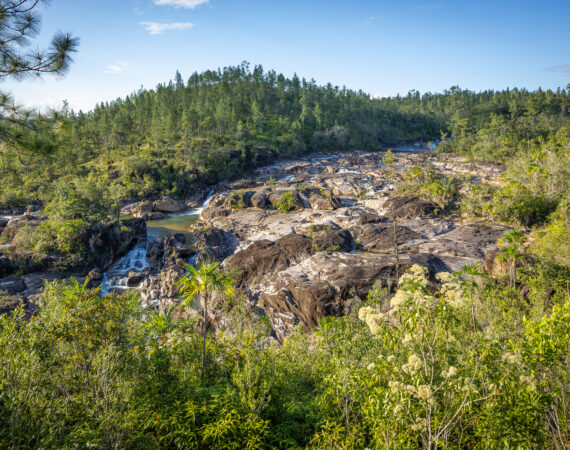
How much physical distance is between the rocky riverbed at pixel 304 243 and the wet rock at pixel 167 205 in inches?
8.1

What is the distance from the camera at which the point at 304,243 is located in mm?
35031

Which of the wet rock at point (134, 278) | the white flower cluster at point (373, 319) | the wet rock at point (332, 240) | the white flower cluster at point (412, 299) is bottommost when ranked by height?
the wet rock at point (134, 278)

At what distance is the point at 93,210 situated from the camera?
139ft

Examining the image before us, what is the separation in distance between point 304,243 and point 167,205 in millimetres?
39274

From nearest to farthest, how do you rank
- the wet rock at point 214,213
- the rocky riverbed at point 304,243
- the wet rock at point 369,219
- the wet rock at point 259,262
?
the rocky riverbed at point 304,243 < the wet rock at point 259,262 < the wet rock at point 369,219 < the wet rock at point 214,213

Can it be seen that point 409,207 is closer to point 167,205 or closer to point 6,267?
point 167,205

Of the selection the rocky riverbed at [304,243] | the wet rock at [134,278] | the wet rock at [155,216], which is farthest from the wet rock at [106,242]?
the wet rock at [155,216]

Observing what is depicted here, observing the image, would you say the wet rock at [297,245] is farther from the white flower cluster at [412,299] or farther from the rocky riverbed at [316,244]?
the white flower cluster at [412,299]

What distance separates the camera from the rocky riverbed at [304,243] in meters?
27.9

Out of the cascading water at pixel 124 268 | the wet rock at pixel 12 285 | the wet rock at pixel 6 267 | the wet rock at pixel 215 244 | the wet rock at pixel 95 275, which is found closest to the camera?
the wet rock at pixel 12 285

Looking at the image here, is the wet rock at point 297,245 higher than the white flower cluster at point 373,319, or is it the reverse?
the white flower cluster at point 373,319

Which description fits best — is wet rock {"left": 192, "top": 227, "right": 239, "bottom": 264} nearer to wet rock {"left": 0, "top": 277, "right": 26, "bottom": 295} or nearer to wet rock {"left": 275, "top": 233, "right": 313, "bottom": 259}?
wet rock {"left": 275, "top": 233, "right": 313, "bottom": 259}

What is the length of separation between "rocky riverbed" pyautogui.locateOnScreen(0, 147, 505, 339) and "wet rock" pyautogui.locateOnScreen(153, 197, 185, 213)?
205 millimetres

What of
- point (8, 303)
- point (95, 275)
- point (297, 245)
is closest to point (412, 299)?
point (297, 245)
